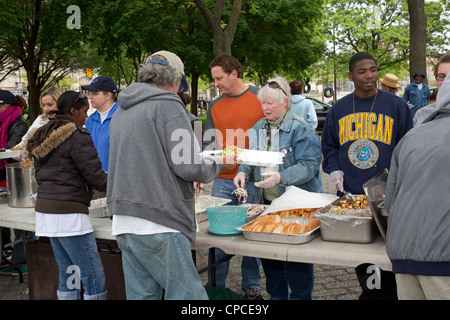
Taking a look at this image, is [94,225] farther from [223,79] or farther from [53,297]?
[223,79]

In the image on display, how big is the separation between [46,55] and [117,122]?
20.4m

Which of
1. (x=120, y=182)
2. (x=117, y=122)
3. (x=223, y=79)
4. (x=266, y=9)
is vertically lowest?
(x=120, y=182)

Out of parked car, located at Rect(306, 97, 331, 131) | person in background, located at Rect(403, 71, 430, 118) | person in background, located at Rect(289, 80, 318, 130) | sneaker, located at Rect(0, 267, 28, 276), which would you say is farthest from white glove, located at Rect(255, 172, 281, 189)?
parked car, located at Rect(306, 97, 331, 131)

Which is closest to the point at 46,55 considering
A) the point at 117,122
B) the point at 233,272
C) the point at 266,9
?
the point at 266,9

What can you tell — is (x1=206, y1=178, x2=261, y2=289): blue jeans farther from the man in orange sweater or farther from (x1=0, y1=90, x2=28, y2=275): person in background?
(x1=0, y1=90, x2=28, y2=275): person in background

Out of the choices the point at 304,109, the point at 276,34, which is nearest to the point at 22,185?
the point at 304,109

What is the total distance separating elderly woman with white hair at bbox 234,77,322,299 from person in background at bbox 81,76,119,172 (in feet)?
3.97

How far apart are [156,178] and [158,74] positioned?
0.53 meters

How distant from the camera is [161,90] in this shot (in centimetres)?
239

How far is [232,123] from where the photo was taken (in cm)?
415

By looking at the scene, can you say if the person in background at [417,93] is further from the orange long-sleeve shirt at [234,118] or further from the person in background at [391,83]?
the orange long-sleeve shirt at [234,118]

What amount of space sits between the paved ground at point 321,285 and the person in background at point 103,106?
1.57 m

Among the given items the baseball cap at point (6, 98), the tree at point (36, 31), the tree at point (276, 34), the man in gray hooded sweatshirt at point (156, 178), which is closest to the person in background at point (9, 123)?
the baseball cap at point (6, 98)

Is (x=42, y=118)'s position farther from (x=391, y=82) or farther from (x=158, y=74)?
(x=391, y=82)
